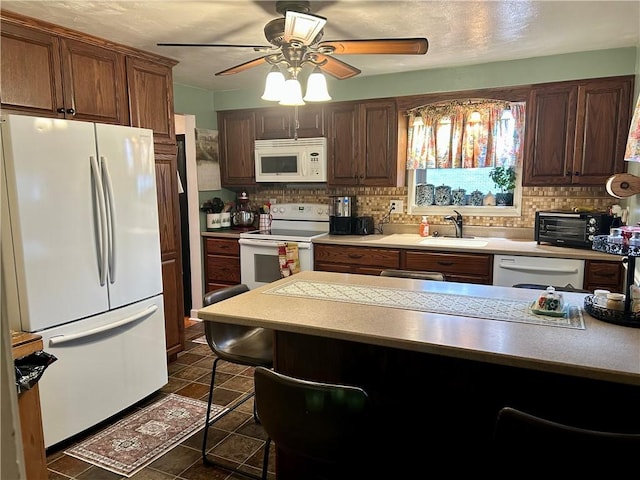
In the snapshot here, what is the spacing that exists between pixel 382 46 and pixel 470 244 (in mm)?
2071

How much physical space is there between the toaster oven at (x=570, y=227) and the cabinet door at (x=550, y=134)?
0.30m

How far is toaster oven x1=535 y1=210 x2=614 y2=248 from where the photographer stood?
3199 mm

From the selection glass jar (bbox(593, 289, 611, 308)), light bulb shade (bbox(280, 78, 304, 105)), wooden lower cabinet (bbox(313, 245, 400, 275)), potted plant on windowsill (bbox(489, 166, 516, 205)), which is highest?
light bulb shade (bbox(280, 78, 304, 105))

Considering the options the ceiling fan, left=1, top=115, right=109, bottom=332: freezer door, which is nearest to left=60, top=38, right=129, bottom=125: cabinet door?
left=1, top=115, right=109, bottom=332: freezer door

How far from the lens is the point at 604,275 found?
3113 millimetres

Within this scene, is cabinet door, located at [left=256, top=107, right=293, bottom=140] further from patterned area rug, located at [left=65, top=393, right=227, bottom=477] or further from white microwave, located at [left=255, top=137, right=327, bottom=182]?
patterned area rug, located at [left=65, top=393, right=227, bottom=477]

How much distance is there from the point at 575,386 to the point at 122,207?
7.85ft

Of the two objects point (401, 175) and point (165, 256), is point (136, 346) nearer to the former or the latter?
point (165, 256)

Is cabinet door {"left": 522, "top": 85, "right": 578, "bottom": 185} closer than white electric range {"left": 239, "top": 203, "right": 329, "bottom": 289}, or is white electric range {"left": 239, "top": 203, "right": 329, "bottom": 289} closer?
cabinet door {"left": 522, "top": 85, "right": 578, "bottom": 185}

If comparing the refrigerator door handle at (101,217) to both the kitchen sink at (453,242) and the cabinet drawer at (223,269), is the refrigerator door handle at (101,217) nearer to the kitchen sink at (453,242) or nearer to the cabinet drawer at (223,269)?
the cabinet drawer at (223,269)

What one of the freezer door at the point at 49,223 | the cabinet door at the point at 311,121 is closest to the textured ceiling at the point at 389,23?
the freezer door at the point at 49,223

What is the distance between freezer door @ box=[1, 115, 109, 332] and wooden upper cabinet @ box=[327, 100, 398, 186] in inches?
90.3

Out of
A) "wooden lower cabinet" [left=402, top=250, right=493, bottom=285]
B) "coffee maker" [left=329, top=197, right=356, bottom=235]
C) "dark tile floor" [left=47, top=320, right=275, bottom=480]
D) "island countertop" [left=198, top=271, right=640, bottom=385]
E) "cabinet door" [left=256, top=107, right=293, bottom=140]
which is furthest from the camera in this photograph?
"cabinet door" [left=256, top=107, right=293, bottom=140]

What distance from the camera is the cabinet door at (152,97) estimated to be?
3.08m
